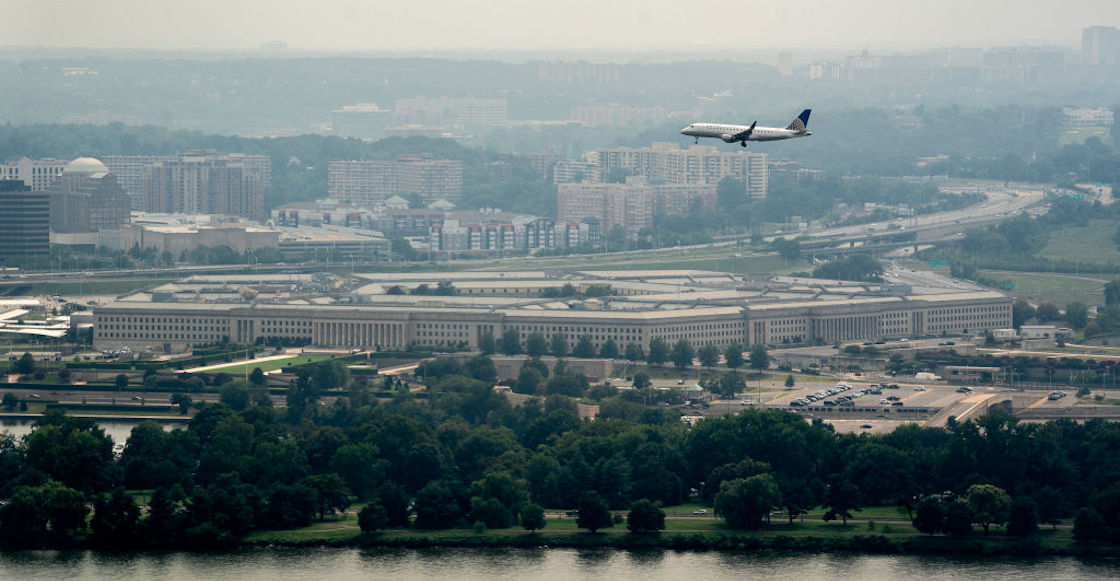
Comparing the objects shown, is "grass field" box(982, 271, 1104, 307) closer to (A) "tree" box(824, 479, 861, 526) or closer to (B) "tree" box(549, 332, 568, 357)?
(B) "tree" box(549, 332, 568, 357)

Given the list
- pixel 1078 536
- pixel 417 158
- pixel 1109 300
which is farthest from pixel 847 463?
pixel 417 158

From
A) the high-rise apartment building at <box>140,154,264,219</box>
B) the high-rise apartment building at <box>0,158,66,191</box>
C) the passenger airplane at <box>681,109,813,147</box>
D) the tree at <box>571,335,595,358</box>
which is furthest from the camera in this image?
the high-rise apartment building at <box>140,154,264,219</box>

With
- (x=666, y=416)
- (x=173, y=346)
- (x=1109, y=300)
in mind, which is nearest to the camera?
(x=666, y=416)

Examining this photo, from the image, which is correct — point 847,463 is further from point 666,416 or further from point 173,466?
point 173,466

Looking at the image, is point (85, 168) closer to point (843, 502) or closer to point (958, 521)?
A: point (843, 502)

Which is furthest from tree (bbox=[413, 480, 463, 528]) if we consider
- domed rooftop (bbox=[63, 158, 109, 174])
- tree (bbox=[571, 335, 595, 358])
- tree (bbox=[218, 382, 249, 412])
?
domed rooftop (bbox=[63, 158, 109, 174])

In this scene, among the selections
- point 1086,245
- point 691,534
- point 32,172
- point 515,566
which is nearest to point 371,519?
point 515,566
